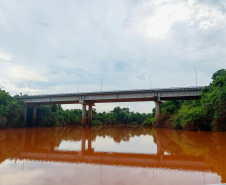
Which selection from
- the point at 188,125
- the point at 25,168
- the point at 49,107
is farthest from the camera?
the point at 49,107

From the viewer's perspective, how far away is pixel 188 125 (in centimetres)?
2580

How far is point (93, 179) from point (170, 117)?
31.7 metres

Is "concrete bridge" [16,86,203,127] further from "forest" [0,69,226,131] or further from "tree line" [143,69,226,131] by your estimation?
"tree line" [143,69,226,131]

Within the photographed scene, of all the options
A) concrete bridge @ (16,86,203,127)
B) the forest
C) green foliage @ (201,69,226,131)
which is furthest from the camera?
concrete bridge @ (16,86,203,127)

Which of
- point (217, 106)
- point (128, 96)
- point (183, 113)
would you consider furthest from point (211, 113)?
point (128, 96)

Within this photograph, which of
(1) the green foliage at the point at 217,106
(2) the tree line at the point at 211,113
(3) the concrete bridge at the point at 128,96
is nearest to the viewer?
(1) the green foliage at the point at 217,106

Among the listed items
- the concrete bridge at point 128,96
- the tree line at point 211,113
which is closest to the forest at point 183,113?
the tree line at point 211,113

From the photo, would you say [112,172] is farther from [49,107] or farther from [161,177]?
[49,107]

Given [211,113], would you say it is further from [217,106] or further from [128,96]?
[128,96]

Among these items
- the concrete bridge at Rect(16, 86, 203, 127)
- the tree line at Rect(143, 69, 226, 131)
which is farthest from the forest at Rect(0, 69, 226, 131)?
the concrete bridge at Rect(16, 86, 203, 127)

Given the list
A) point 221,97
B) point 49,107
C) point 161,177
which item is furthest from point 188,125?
point 49,107

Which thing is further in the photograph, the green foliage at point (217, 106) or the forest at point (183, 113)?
the forest at point (183, 113)

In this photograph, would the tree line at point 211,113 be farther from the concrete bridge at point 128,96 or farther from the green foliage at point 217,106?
the concrete bridge at point 128,96

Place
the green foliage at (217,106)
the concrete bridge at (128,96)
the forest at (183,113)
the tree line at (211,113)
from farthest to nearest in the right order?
the concrete bridge at (128,96), the forest at (183,113), the tree line at (211,113), the green foliage at (217,106)
